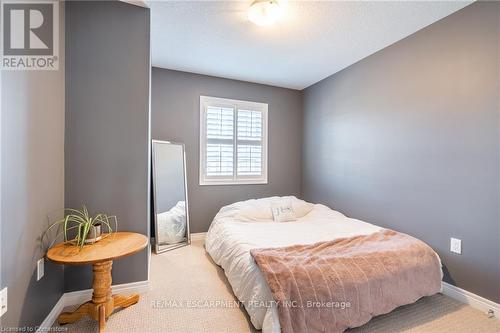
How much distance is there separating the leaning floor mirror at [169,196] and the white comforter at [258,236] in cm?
53

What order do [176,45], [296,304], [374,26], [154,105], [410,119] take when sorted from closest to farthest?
1. [296,304]
2. [374,26]
3. [410,119]
4. [176,45]
5. [154,105]

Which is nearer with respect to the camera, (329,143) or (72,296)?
(72,296)

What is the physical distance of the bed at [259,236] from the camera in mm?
1572

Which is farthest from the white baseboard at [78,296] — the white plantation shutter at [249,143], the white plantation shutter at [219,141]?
the white plantation shutter at [249,143]

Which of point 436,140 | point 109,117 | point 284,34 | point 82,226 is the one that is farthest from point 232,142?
point 436,140

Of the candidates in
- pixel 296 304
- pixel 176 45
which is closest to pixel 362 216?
pixel 296 304

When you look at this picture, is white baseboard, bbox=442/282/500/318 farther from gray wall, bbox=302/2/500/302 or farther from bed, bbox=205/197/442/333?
bed, bbox=205/197/442/333

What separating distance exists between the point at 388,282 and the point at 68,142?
2.70 m

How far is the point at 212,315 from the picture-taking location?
178cm

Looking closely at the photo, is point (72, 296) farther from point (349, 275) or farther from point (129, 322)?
point (349, 275)

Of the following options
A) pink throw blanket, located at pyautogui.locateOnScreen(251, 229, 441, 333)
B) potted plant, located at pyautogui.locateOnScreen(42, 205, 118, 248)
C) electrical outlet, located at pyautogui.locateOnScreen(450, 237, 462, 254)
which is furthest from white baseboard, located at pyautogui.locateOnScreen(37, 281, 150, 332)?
electrical outlet, located at pyautogui.locateOnScreen(450, 237, 462, 254)

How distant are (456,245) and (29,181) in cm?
332

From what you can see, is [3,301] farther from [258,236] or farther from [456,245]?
[456,245]

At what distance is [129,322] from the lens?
5.55ft
